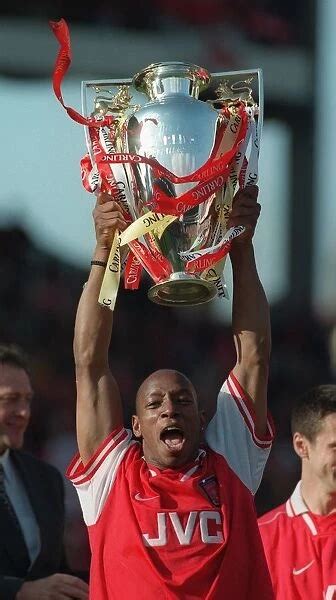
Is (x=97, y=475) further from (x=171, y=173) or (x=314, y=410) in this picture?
(x=314, y=410)

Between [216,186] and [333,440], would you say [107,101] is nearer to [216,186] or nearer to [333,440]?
[216,186]

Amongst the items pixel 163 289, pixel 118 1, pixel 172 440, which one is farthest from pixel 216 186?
pixel 118 1

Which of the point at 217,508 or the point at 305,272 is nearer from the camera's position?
the point at 217,508

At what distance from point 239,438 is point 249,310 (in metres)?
0.39

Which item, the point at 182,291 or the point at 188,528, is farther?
the point at 182,291

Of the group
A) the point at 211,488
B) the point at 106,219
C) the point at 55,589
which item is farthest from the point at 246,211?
the point at 55,589

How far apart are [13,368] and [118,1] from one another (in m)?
8.37

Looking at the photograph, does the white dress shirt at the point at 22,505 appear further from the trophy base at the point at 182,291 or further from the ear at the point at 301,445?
the trophy base at the point at 182,291

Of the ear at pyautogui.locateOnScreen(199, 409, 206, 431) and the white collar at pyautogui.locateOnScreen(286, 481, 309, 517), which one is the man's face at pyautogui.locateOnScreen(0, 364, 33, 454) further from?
the ear at pyautogui.locateOnScreen(199, 409, 206, 431)

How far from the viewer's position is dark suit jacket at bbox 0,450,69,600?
5316mm

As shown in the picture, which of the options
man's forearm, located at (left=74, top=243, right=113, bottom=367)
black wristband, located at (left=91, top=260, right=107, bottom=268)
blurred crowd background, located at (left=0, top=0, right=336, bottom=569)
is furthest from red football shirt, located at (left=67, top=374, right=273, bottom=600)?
blurred crowd background, located at (left=0, top=0, right=336, bottom=569)

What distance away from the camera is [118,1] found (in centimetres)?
1354

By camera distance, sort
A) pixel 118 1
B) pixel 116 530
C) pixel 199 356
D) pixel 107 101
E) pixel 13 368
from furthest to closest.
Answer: pixel 118 1
pixel 199 356
pixel 13 368
pixel 107 101
pixel 116 530

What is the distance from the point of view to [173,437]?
441cm
